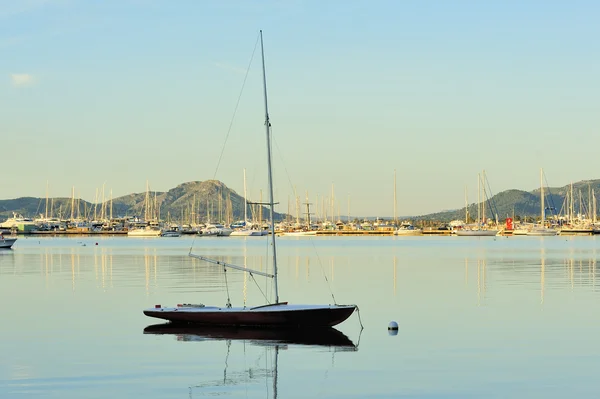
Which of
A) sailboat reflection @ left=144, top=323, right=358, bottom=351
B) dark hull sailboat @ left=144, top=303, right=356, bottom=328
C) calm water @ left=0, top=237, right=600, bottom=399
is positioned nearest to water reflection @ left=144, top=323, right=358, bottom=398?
sailboat reflection @ left=144, top=323, right=358, bottom=351

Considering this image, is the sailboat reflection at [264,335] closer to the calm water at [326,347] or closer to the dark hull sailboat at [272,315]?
the dark hull sailboat at [272,315]

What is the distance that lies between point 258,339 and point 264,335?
41.5 inches

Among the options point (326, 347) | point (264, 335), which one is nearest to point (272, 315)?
point (264, 335)

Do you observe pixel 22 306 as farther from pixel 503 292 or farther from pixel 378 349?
pixel 503 292

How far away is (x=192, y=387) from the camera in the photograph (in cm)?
2781

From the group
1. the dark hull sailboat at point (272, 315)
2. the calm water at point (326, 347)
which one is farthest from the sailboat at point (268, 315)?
the calm water at point (326, 347)

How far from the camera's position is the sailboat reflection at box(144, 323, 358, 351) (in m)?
37.0

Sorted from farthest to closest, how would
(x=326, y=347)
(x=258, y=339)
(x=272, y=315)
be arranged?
(x=272, y=315) < (x=258, y=339) < (x=326, y=347)

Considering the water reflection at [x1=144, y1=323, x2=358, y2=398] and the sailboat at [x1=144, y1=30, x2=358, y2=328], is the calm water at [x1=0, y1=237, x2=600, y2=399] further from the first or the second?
the sailboat at [x1=144, y1=30, x2=358, y2=328]

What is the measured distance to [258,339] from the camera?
38156mm

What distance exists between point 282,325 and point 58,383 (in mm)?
13960

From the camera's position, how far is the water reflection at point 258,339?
97.7ft

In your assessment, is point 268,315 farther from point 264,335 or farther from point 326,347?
point 326,347

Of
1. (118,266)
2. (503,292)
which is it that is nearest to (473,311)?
(503,292)
